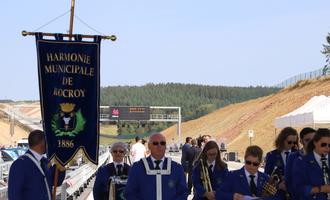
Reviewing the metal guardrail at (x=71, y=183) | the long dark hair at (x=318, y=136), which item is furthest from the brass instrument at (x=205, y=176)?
the metal guardrail at (x=71, y=183)

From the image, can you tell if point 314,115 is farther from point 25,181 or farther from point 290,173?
point 25,181

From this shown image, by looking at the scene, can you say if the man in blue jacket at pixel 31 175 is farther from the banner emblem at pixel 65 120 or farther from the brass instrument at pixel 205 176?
the brass instrument at pixel 205 176

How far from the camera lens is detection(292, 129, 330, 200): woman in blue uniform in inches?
308

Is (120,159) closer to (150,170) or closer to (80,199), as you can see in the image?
(150,170)

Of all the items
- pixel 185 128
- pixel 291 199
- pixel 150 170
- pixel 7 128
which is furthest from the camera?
pixel 185 128

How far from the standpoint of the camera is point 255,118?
116375 mm

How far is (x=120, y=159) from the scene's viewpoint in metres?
9.60

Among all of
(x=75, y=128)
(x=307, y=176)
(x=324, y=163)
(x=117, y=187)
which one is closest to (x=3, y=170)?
(x=75, y=128)

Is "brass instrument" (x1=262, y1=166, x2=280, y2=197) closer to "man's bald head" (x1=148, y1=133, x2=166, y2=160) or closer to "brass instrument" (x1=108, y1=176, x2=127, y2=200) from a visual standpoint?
"man's bald head" (x1=148, y1=133, x2=166, y2=160)

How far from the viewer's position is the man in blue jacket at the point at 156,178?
7.70 m

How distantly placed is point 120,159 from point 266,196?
232 cm

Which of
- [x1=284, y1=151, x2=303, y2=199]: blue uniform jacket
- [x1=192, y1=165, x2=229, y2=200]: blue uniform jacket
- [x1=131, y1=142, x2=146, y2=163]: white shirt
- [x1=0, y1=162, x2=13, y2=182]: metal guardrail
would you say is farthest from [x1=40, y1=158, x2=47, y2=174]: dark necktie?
[x1=131, y1=142, x2=146, y2=163]: white shirt

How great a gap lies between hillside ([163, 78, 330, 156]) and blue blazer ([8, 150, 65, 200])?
67.9m

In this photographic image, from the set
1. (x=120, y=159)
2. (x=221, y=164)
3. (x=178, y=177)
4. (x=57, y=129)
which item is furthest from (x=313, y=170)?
(x=57, y=129)
